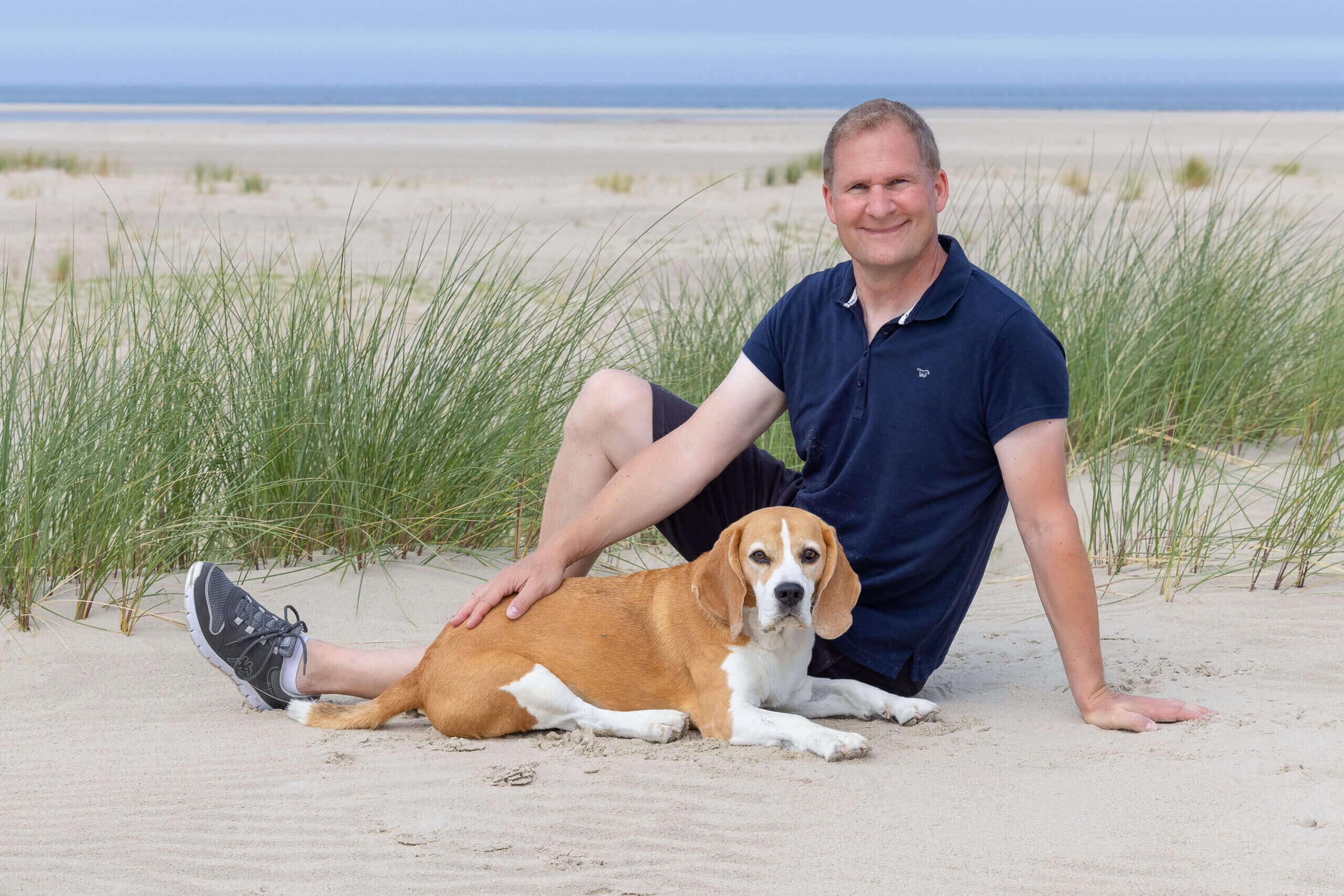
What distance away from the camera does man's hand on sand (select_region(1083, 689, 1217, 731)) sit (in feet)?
11.1

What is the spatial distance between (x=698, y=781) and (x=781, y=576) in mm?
544

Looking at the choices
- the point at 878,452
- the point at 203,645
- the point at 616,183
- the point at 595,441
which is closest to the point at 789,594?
the point at 878,452

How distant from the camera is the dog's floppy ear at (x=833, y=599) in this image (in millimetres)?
3262

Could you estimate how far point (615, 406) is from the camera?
387 centimetres

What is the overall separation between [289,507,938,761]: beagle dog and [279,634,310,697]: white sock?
5.7 inches

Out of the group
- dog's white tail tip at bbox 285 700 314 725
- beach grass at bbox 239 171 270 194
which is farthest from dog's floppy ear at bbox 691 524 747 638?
beach grass at bbox 239 171 270 194

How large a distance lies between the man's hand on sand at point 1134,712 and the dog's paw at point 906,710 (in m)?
0.42

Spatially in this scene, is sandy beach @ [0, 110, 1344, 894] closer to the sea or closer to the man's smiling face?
the man's smiling face

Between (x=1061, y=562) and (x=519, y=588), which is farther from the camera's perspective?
(x=519, y=588)

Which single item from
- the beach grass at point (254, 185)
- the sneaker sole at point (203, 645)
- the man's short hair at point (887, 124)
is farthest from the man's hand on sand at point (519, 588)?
the beach grass at point (254, 185)

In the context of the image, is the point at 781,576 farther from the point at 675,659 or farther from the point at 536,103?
the point at 536,103

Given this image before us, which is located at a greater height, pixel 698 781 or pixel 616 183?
pixel 616 183

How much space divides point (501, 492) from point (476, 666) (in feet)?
5.46

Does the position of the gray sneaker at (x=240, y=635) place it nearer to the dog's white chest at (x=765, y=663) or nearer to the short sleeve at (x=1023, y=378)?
the dog's white chest at (x=765, y=663)
